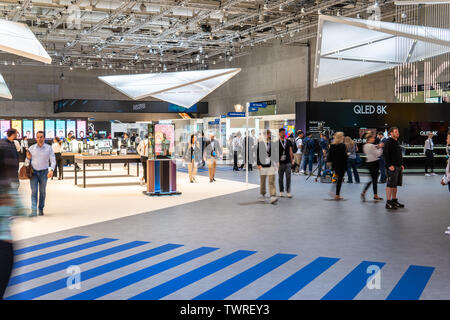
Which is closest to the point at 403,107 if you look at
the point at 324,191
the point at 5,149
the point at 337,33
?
the point at 337,33

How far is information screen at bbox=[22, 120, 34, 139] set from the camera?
28031 mm

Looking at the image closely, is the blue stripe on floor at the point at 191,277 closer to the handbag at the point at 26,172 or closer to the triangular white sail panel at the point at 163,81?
the handbag at the point at 26,172

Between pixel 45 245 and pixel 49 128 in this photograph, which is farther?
pixel 49 128

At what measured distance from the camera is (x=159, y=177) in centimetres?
1134

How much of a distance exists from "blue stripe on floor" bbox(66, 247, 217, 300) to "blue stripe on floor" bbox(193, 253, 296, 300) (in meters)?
0.79

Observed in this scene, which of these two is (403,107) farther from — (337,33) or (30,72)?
(30,72)

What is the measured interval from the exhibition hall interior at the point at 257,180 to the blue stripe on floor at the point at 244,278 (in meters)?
0.03

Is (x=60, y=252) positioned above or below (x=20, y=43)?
below

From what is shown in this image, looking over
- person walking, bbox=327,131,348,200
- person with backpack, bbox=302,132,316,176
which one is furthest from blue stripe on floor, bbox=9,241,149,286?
person with backpack, bbox=302,132,316,176

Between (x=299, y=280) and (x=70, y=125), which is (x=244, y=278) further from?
(x=70, y=125)

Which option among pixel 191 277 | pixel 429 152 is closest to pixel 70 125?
pixel 429 152

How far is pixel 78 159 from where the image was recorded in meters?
13.7

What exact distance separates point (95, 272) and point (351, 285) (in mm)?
2527

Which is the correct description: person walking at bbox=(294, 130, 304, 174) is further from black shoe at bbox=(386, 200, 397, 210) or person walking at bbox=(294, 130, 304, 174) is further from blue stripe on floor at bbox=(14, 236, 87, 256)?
blue stripe on floor at bbox=(14, 236, 87, 256)
